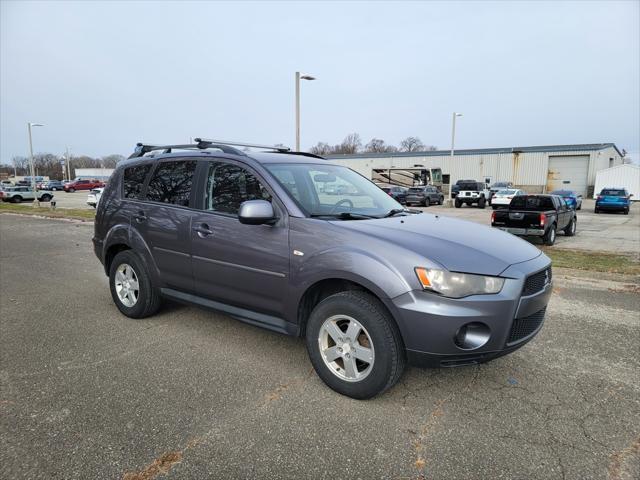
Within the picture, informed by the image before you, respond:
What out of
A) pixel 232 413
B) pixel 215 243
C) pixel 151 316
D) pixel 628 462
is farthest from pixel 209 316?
pixel 628 462

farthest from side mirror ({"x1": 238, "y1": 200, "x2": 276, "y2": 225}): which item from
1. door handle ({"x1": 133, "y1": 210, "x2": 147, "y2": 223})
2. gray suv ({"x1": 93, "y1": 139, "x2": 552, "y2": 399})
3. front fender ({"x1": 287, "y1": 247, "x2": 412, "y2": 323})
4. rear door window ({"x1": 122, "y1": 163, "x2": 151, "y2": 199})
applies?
rear door window ({"x1": 122, "y1": 163, "x2": 151, "y2": 199})

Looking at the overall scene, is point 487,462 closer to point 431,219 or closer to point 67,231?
point 431,219

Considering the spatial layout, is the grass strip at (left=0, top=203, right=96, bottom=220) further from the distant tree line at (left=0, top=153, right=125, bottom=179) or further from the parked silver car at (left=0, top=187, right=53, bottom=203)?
the distant tree line at (left=0, top=153, right=125, bottom=179)

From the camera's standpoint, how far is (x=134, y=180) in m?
4.77

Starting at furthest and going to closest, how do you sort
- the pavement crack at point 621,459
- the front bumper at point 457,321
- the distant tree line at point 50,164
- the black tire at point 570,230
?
the distant tree line at point 50,164 < the black tire at point 570,230 < the front bumper at point 457,321 < the pavement crack at point 621,459

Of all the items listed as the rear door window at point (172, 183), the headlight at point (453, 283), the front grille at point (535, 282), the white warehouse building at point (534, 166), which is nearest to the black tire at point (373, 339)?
the headlight at point (453, 283)

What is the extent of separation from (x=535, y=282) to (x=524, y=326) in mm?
331

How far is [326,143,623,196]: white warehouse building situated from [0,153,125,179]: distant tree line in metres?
81.5

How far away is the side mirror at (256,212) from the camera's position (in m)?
3.16

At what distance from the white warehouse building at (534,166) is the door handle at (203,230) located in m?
37.3

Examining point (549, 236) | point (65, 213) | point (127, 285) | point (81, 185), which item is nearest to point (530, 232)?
point (549, 236)

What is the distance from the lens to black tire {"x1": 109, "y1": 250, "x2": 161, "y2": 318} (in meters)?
4.51

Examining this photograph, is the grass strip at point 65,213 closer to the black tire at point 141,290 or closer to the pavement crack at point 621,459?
the black tire at point 141,290

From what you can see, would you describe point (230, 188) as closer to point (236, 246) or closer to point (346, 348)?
point (236, 246)
